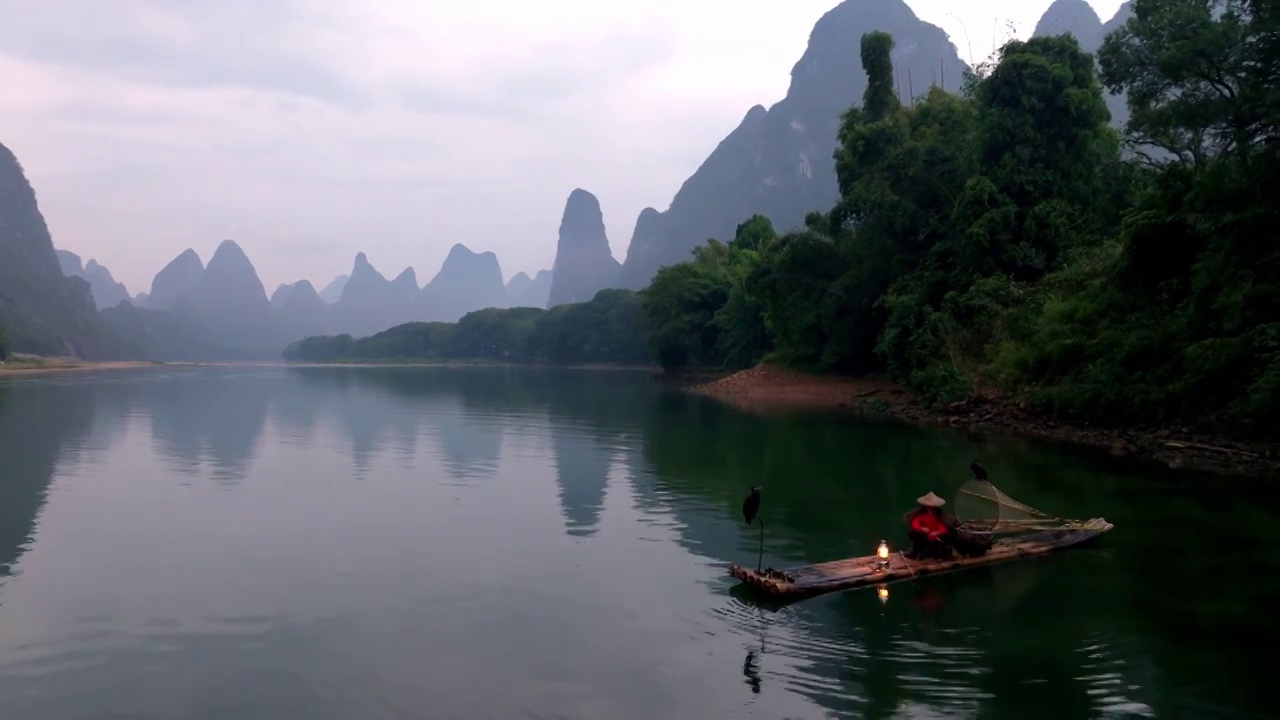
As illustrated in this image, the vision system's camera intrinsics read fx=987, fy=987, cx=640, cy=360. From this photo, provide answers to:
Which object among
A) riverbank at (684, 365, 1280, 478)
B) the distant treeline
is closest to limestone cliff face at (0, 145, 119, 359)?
the distant treeline

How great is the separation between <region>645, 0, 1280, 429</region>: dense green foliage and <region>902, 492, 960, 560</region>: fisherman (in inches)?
344

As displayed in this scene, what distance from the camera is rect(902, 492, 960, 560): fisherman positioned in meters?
9.84

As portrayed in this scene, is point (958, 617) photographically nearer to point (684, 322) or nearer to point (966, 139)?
point (966, 139)

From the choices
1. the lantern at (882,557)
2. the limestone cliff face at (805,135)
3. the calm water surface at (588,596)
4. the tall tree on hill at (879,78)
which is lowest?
the calm water surface at (588,596)

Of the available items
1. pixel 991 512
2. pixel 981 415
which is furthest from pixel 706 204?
pixel 991 512

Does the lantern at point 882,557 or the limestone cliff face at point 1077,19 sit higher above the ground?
the limestone cliff face at point 1077,19

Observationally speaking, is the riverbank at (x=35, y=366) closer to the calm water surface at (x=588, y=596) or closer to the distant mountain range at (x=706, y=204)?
the distant mountain range at (x=706, y=204)

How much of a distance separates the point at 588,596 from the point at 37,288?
118909 millimetres

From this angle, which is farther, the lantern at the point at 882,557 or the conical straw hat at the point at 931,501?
the conical straw hat at the point at 931,501

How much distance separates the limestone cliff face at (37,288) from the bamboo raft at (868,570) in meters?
98.6

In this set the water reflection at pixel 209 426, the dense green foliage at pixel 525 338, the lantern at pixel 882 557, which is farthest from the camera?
the dense green foliage at pixel 525 338

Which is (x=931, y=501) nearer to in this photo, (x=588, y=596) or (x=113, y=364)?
(x=588, y=596)

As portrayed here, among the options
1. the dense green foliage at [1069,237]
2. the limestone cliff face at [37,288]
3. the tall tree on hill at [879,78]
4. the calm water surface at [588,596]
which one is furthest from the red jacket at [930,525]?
the limestone cliff face at [37,288]

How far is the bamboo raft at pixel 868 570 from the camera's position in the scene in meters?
8.89
